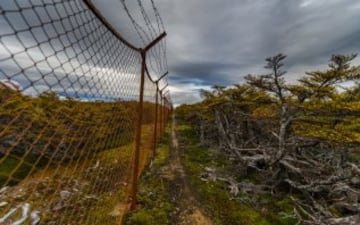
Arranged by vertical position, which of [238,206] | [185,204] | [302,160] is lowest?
[238,206]

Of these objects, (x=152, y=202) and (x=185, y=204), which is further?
(x=185, y=204)

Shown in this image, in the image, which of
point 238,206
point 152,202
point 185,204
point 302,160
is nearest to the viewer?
point 152,202

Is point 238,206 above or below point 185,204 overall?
below

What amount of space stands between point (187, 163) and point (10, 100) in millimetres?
6408

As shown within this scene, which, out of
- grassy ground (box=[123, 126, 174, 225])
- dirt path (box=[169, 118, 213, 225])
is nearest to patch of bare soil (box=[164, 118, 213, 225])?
dirt path (box=[169, 118, 213, 225])

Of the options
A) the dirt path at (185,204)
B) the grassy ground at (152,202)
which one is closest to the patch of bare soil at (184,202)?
the dirt path at (185,204)

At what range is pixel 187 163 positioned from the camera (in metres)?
7.81

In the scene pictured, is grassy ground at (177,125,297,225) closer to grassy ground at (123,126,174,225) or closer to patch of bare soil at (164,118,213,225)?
patch of bare soil at (164,118,213,225)

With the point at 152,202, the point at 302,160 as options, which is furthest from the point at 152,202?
the point at 302,160

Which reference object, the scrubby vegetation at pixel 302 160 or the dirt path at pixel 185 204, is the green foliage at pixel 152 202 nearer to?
the dirt path at pixel 185 204

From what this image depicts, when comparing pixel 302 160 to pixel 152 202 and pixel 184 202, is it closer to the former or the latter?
pixel 184 202

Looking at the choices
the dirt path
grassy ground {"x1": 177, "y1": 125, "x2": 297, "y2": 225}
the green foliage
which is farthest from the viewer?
grassy ground {"x1": 177, "y1": 125, "x2": 297, "y2": 225}

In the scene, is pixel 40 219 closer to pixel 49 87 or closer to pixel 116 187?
pixel 116 187

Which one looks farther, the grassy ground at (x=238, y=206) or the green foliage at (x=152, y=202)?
the grassy ground at (x=238, y=206)
